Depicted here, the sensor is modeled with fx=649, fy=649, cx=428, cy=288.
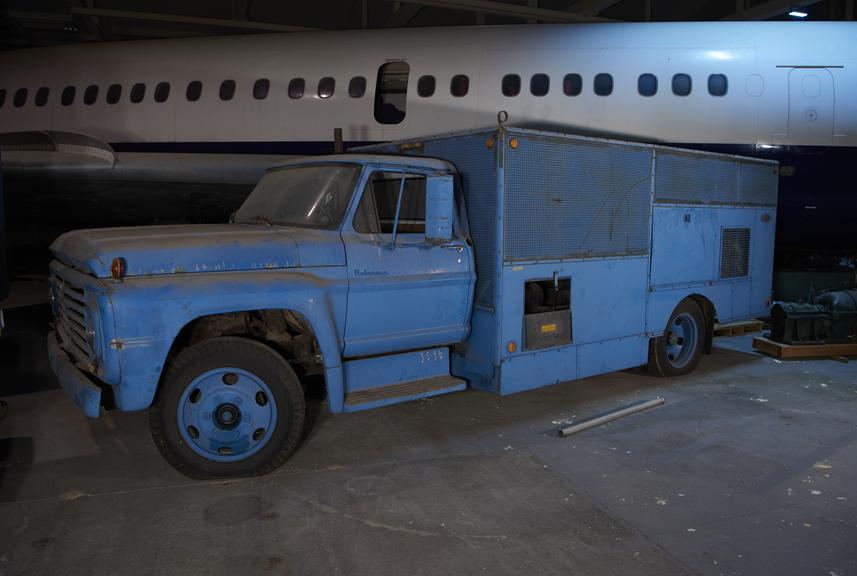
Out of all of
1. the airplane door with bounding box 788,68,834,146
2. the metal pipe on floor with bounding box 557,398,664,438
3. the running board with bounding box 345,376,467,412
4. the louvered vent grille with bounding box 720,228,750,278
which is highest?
the airplane door with bounding box 788,68,834,146

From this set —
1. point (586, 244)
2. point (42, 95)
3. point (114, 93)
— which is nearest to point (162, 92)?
point (114, 93)

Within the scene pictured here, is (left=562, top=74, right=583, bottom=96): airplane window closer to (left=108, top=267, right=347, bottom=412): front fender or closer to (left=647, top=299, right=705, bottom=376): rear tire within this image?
(left=647, top=299, right=705, bottom=376): rear tire

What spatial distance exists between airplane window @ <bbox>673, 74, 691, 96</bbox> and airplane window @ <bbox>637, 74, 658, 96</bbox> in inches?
11.6

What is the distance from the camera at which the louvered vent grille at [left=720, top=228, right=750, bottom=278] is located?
7098 millimetres

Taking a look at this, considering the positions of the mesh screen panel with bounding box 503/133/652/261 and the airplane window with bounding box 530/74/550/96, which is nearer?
the mesh screen panel with bounding box 503/133/652/261

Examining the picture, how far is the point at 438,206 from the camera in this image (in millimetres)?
4852

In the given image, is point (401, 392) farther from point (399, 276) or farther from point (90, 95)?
point (90, 95)

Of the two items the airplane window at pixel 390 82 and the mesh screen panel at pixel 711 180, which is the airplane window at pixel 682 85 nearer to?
the mesh screen panel at pixel 711 180

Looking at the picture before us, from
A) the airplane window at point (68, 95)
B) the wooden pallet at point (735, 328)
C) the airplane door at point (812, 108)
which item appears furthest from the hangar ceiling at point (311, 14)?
the wooden pallet at point (735, 328)

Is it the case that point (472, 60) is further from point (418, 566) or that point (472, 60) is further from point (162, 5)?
point (162, 5)

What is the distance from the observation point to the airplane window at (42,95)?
1262 centimetres

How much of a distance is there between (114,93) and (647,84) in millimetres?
9389

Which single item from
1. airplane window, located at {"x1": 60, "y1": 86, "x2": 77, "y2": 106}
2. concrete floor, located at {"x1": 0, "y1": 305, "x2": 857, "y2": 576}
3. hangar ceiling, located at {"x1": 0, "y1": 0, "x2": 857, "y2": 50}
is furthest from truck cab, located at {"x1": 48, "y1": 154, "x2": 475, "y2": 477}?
hangar ceiling, located at {"x1": 0, "y1": 0, "x2": 857, "y2": 50}

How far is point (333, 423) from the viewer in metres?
5.43
